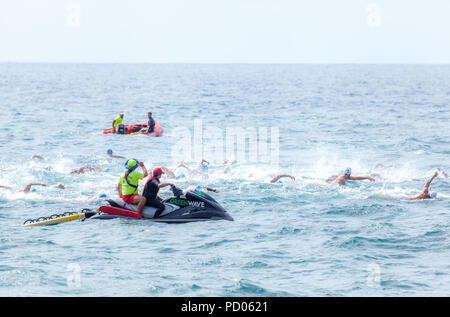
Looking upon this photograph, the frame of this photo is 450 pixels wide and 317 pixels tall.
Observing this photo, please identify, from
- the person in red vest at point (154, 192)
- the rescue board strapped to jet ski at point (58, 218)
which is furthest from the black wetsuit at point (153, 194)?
the rescue board strapped to jet ski at point (58, 218)

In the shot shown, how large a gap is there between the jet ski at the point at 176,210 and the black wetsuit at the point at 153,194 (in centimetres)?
11

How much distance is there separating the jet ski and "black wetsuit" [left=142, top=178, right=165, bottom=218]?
109 mm

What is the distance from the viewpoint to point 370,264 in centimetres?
1436

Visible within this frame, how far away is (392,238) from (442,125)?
31.7m

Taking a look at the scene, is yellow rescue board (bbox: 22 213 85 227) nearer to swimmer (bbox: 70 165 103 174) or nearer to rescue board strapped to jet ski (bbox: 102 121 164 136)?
swimmer (bbox: 70 165 103 174)

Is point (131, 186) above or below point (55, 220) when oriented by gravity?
above

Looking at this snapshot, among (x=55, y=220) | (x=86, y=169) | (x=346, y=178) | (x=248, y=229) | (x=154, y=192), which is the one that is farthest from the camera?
(x=86, y=169)

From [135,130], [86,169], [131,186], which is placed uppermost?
[131,186]

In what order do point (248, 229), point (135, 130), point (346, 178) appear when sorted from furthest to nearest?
1. point (135, 130)
2. point (346, 178)
3. point (248, 229)

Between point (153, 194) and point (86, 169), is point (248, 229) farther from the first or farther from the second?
point (86, 169)

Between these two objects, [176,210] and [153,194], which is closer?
[153,194]

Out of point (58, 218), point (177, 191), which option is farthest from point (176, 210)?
point (58, 218)

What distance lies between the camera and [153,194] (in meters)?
17.6

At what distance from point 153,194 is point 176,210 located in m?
0.85
